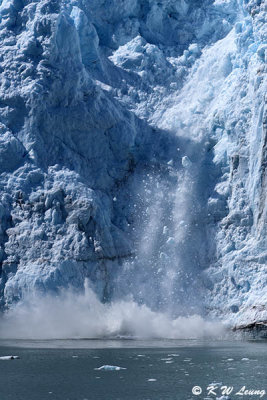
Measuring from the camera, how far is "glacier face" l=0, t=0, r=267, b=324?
2311 centimetres

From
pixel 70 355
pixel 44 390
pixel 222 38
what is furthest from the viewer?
pixel 222 38

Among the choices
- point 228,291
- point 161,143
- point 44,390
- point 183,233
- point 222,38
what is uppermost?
point 222,38

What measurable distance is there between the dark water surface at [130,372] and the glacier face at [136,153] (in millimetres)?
4496

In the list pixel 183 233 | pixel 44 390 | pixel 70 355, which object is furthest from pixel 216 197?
pixel 44 390

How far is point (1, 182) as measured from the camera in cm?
2383

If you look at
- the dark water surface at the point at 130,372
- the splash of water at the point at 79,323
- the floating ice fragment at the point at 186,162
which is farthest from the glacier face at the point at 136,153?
the dark water surface at the point at 130,372

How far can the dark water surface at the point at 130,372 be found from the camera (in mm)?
11250

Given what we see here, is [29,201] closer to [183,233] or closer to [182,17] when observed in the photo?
[183,233]

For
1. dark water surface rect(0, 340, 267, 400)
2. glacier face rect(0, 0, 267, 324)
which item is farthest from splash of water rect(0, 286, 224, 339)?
dark water surface rect(0, 340, 267, 400)

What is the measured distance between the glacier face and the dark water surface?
4.50m

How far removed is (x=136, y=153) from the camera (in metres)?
25.6

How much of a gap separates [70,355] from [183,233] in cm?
884

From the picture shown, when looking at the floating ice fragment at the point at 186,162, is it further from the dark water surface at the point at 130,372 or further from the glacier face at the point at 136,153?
the dark water surface at the point at 130,372

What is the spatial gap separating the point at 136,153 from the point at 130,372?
1305 cm
